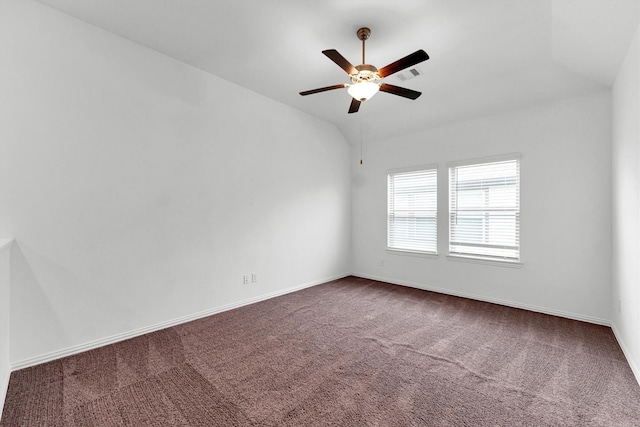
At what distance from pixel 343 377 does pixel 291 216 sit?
2872 millimetres

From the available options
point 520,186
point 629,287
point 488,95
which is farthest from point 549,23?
point 629,287

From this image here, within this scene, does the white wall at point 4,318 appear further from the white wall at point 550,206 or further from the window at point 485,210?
the window at point 485,210

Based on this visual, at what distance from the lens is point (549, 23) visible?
2.59 m

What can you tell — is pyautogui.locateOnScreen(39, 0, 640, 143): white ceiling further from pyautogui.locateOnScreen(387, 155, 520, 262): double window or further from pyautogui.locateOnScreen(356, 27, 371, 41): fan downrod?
pyautogui.locateOnScreen(387, 155, 520, 262): double window

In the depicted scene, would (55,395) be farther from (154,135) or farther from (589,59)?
(589,59)

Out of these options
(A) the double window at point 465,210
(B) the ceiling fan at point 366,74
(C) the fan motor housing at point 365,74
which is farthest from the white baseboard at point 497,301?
(C) the fan motor housing at point 365,74

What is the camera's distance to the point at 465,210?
4578 mm

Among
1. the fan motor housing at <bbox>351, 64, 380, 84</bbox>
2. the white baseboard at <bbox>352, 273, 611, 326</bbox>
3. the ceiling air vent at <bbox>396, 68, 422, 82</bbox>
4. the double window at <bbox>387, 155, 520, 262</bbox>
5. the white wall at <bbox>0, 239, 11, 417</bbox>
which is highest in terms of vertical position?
the ceiling air vent at <bbox>396, 68, 422, 82</bbox>

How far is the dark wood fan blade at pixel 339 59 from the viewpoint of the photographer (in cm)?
223

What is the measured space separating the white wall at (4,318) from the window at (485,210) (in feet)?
17.0

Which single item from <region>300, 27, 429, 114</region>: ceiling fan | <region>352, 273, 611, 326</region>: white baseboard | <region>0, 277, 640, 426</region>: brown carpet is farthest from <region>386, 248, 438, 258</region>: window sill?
<region>300, 27, 429, 114</region>: ceiling fan

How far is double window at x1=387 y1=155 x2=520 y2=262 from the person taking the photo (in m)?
4.15

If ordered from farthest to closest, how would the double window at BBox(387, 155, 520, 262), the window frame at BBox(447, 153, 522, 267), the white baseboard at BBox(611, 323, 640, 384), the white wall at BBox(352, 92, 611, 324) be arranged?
the double window at BBox(387, 155, 520, 262)
the window frame at BBox(447, 153, 522, 267)
the white wall at BBox(352, 92, 611, 324)
the white baseboard at BBox(611, 323, 640, 384)

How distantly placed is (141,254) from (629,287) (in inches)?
191
